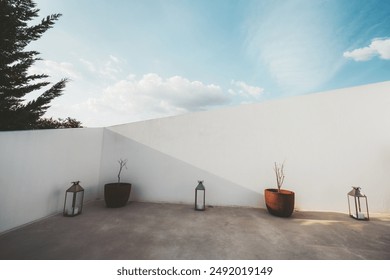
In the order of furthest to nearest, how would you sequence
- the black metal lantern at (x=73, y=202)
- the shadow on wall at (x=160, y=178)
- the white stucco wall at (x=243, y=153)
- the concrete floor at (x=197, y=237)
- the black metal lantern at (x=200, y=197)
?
the shadow on wall at (x=160, y=178) < the black metal lantern at (x=200, y=197) < the white stucco wall at (x=243, y=153) < the black metal lantern at (x=73, y=202) < the concrete floor at (x=197, y=237)

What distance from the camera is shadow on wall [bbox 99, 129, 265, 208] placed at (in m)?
3.98

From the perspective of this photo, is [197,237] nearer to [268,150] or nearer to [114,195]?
[114,195]

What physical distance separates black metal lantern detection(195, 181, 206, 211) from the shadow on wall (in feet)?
0.70

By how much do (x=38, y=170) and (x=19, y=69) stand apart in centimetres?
390

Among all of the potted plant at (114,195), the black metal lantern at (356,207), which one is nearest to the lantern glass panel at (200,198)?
the potted plant at (114,195)

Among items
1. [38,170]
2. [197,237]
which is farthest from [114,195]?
[197,237]

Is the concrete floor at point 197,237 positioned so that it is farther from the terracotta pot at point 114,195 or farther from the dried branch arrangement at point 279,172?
the dried branch arrangement at point 279,172

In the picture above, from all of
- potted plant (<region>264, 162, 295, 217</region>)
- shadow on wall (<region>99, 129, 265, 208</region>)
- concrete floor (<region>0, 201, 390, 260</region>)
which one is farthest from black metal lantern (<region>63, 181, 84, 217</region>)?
potted plant (<region>264, 162, 295, 217</region>)

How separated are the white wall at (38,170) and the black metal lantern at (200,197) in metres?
2.47

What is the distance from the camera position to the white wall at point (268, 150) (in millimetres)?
3629

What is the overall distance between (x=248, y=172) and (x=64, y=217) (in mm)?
3550

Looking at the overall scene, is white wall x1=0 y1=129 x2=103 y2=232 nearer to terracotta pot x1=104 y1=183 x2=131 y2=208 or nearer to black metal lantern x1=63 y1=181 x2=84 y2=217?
black metal lantern x1=63 y1=181 x2=84 y2=217

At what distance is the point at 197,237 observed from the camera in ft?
7.79
